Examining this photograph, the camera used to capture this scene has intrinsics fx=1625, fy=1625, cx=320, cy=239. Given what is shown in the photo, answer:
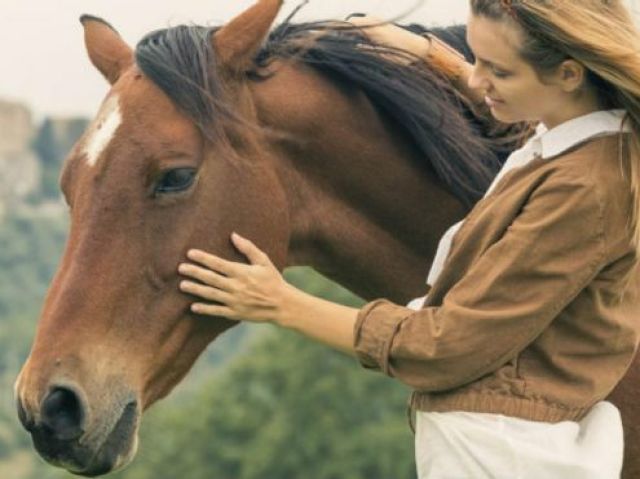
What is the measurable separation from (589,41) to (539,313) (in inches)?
31.8

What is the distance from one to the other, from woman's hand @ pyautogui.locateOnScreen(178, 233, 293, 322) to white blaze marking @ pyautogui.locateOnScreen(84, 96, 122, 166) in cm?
44

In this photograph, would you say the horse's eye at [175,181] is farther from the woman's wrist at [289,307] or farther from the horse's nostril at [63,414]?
the horse's nostril at [63,414]

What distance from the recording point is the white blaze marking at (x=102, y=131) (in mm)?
5199

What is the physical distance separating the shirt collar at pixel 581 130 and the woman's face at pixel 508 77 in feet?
0.21

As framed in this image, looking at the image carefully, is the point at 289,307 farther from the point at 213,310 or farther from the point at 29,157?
the point at 29,157

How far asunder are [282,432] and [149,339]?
54426 millimetres

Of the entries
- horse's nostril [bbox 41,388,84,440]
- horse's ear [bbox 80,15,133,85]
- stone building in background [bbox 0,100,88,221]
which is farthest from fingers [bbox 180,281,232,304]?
stone building in background [bbox 0,100,88,221]

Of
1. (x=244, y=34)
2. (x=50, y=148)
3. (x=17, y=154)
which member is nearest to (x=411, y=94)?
(x=244, y=34)

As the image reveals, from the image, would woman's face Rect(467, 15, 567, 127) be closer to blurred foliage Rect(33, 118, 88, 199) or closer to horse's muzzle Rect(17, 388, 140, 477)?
horse's muzzle Rect(17, 388, 140, 477)

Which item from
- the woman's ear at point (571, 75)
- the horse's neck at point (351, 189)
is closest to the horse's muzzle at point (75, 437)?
the horse's neck at point (351, 189)

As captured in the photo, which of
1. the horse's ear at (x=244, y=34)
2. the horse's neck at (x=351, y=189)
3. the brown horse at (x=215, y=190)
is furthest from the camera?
the horse's neck at (x=351, y=189)

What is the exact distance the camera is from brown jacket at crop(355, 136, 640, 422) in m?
4.70

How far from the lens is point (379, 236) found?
5.83 m

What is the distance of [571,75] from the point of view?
4.84m
